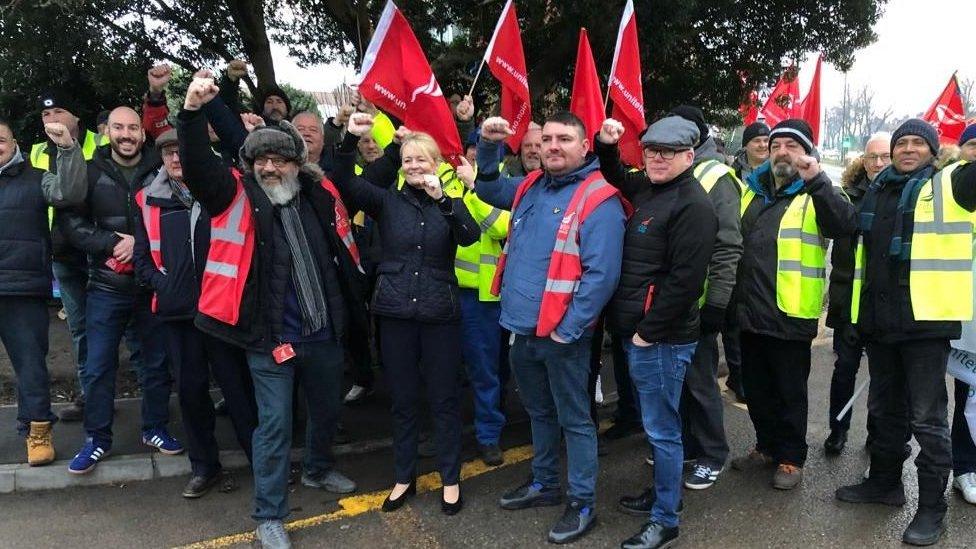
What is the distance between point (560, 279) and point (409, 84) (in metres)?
1.72

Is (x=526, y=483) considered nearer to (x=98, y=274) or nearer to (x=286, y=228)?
(x=286, y=228)

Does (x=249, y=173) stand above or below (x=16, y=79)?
below

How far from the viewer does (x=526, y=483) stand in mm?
3867

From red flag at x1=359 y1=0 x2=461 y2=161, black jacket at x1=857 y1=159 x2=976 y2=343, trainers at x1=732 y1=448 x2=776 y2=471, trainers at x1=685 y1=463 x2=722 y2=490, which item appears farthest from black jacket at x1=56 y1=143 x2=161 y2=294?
black jacket at x1=857 y1=159 x2=976 y2=343

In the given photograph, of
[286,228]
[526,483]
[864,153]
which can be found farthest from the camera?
[864,153]

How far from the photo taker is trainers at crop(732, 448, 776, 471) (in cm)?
421

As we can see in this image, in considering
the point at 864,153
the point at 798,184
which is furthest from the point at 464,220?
the point at 864,153

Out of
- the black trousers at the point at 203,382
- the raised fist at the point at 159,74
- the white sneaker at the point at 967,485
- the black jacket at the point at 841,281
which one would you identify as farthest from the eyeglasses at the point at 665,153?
the raised fist at the point at 159,74

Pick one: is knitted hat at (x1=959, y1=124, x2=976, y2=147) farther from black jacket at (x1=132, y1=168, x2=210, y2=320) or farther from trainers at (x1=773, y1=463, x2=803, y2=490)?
black jacket at (x1=132, y1=168, x2=210, y2=320)

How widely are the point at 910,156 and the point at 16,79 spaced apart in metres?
8.27

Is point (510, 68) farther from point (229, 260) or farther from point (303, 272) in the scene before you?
point (229, 260)

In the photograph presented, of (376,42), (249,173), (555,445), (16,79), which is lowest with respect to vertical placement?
(555,445)

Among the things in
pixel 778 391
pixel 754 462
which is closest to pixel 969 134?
pixel 778 391

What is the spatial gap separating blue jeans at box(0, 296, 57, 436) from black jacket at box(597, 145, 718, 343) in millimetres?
3351
